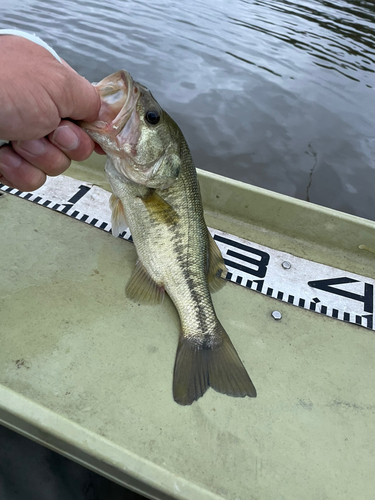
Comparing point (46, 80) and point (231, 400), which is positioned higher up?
point (46, 80)

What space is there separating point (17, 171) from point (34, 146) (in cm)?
19

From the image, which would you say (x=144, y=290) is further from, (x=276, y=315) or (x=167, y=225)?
(x=276, y=315)

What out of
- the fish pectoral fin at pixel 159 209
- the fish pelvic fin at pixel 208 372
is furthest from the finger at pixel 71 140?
the fish pelvic fin at pixel 208 372

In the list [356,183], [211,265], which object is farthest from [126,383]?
[356,183]

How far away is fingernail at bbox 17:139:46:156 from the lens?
5.64ft

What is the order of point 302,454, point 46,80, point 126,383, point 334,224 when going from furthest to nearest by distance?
point 334,224 → point 126,383 → point 302,454 → point 46,80

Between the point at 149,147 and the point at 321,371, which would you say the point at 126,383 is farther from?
the point at 149,147

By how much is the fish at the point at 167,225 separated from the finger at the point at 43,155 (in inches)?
7.7

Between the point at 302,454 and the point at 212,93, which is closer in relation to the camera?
the point at 302,454

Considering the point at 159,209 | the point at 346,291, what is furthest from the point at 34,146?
the point at 346,291

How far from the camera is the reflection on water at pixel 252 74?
16.5 ft

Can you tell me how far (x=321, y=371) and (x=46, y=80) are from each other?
2047mm

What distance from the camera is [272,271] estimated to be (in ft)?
8.77

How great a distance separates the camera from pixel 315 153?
17.3ft
